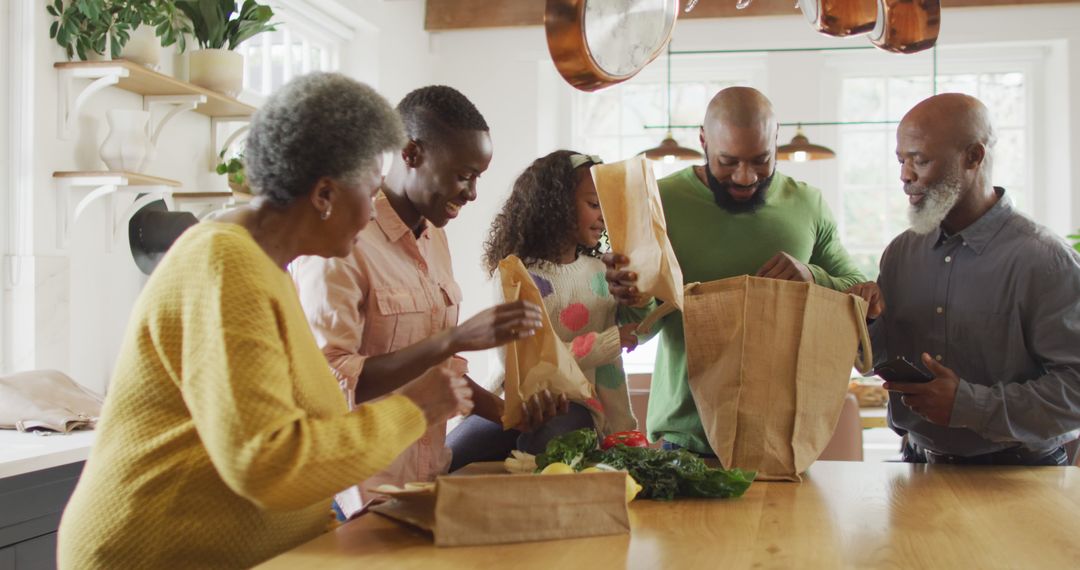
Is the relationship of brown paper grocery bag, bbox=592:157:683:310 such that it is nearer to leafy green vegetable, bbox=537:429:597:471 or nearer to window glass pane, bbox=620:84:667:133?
leafy green vegetable, bbox=537:429:597:471

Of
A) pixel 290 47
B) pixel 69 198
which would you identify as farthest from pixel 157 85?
pixel 290 47

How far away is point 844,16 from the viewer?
1.85 meters

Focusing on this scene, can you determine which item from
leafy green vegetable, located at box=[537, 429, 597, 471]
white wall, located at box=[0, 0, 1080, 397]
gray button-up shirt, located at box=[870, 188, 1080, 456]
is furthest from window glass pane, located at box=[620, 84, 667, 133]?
leafy green vegetable, located at box=[537, 429, 597, 471]

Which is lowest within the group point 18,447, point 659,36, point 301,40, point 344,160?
point 18,447

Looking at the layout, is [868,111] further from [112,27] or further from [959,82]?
[112,27]

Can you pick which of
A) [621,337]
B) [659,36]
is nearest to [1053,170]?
[621,337]

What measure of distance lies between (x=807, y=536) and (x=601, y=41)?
2.75ft

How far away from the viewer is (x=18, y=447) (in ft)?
8.70

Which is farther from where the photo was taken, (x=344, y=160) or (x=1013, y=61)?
(x=1013, y=61)

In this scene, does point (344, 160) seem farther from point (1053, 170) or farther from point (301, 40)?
point (1053, 170)

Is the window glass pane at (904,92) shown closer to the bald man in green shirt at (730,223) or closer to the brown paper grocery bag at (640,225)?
the bald man in green shirt at (730,223)

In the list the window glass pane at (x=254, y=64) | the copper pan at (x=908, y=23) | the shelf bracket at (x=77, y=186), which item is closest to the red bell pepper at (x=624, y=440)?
the copper pan at (x=908, y=23)

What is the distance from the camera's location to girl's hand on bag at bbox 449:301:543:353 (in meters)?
1.72

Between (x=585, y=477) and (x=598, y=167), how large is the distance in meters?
0.76
